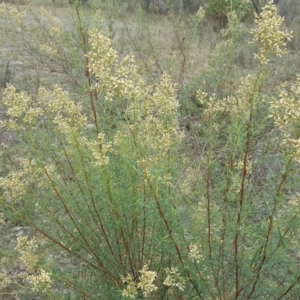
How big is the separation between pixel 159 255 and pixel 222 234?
0.49m

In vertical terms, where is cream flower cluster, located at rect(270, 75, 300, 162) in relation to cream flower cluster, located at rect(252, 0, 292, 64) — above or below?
below

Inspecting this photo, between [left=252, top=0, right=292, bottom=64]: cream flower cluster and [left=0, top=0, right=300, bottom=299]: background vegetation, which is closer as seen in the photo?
[left=252, top=0, right=292, bottom=64]: cream flower cluster

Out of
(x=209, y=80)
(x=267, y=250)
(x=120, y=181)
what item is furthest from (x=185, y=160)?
(x=209, y=80)

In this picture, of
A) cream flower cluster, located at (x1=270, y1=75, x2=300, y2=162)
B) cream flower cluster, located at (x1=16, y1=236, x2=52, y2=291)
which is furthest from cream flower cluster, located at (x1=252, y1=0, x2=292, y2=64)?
cream flower cluster, located at (x1=16, y1=236, x2=52, y2=291)

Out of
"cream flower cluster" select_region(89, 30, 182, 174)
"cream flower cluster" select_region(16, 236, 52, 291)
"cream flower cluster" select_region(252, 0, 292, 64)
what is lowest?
"cream flower cluster" select_region(16, 236, 52, 291)

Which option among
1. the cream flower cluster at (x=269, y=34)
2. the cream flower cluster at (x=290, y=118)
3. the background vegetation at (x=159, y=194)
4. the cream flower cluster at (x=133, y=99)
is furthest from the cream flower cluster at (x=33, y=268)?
the cream flower cluster at (x=269, y=34)

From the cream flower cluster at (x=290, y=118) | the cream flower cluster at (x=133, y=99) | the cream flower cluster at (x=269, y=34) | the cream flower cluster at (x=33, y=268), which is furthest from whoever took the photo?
the cream flower cluster at (x=33, y=268)

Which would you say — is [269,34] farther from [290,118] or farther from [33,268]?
[33,268]

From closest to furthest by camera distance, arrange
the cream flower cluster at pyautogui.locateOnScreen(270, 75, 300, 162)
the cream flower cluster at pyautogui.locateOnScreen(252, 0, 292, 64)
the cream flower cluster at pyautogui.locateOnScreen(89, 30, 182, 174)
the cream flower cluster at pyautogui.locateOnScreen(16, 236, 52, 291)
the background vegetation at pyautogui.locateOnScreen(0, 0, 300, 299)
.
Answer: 1. the cream flower cluster at pyautogui.locateOnScreen(270, 75, 300, 162)
2. the cream flower cluster at pyautogui.locateOnScreen(252, 0, 292, 64)
3. the cream flower cluster at pyautogui.locateOnScreen(89, 30, 182, 174)
4. the background vegetation at pyautogui.locateOnScreen(0, 0, 300, 299)
5. the cream flower cluster at pyautogui.locateOnScreen(16, 236, 52, 291)

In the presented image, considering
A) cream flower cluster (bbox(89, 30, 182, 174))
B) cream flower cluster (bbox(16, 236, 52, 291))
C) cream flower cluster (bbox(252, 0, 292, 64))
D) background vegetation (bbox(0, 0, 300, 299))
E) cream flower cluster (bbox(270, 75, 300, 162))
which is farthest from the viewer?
cream flower cluster (bbox(16, 236, 52, 291))

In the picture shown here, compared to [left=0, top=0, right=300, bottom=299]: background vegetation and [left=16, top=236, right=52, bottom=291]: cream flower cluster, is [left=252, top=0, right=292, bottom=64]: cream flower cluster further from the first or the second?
[left=16, top=236, right=52, bottom=291]: cream flower cluster

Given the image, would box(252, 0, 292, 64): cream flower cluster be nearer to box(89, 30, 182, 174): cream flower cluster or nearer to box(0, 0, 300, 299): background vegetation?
box(0, 0, 300, 299): background vegetation

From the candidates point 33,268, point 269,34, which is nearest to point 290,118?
point 269,34

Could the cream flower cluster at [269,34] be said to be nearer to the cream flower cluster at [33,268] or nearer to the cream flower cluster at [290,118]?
the cream flower cluster at [290,118]
